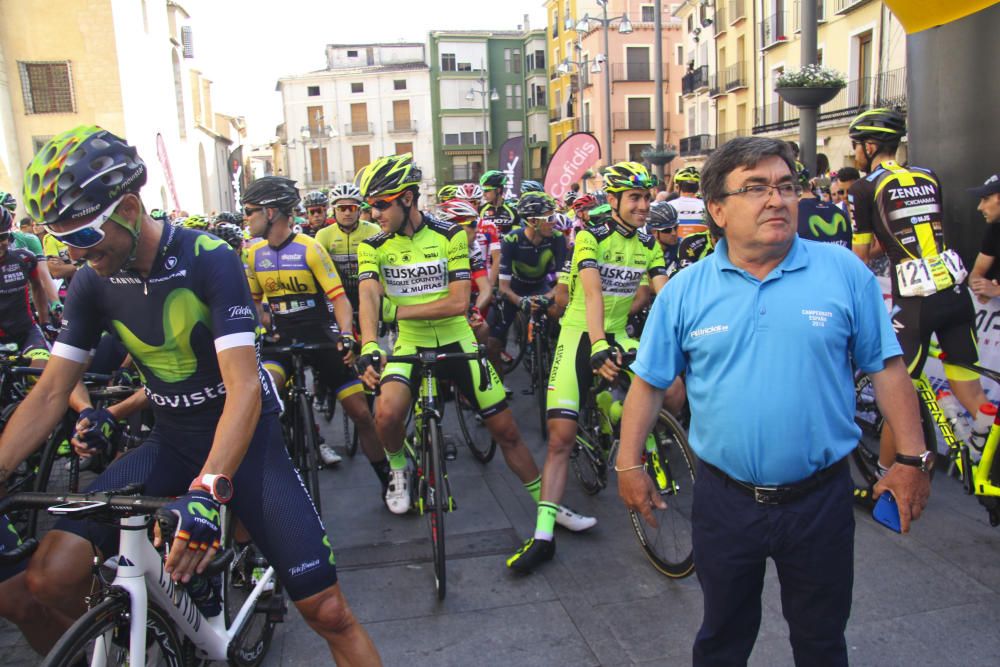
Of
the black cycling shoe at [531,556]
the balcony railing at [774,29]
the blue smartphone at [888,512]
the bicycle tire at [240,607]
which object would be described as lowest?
the black cycling shoe at [531,556]

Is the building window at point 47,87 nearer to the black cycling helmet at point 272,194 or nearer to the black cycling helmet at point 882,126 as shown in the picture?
the black cycling helmet at point 272,194

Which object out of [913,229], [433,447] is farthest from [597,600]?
[913,229]

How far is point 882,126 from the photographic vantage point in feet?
16.8

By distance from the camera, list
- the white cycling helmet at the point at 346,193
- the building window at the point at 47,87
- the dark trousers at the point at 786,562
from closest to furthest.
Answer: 1. the dark trousers at the point at 786,562
2. the white cycling helmet at the point at 346,193
3. the building window at the point at 47,87

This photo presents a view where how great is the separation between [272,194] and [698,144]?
4293 centimetres

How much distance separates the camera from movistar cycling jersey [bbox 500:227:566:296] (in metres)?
8.87

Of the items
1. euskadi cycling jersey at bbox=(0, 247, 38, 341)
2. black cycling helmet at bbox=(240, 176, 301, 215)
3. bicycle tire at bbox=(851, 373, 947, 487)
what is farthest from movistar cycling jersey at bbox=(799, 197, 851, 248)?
euskadi cycling jersey at bbox=(0, 247, 38, 341)

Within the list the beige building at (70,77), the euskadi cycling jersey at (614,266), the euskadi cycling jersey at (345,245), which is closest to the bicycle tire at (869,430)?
the euskadi cycling jersey at (614,266)

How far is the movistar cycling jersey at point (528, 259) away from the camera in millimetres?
8867

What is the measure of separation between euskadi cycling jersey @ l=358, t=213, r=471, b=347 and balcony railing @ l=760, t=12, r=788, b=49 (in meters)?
33.1

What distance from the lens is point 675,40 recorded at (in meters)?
60.0

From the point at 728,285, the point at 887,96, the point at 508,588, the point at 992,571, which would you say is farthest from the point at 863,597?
the point at 887,96

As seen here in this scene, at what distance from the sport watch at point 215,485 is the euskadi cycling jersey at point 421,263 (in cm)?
291

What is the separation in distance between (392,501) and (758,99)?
37081mm
